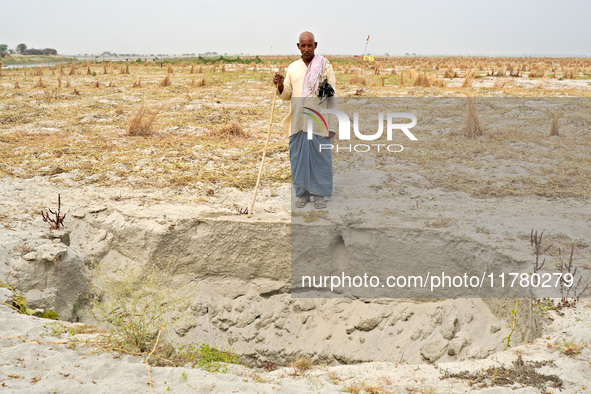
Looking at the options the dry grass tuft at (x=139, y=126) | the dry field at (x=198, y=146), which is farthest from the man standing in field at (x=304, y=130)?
the dry grass tuft at (x=139, y=126)

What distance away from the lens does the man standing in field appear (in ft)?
14.8

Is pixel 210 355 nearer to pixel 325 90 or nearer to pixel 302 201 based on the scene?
pixel 302 201

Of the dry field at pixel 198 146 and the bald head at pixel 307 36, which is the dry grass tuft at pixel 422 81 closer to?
the dry field at pixel 198 146

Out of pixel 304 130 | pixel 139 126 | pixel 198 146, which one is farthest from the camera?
pixel 139 126

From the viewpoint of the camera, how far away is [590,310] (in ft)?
10.5

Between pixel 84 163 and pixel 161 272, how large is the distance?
2409 millimetres

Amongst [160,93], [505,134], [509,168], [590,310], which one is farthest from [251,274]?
[160,93]

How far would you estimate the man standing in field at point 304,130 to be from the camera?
14.8ft

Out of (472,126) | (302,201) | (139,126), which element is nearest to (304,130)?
(302,201)

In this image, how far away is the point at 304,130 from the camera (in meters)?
4.74

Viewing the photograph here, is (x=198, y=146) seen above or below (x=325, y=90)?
below

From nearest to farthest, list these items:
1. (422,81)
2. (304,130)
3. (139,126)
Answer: (304,130) → (139,126) → (422,81)

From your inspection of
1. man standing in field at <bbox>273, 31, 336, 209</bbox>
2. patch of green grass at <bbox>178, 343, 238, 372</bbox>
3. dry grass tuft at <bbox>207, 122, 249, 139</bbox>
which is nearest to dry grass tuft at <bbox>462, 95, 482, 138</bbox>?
man standing in field at <bbox>273, 31, 336, 209</bbox>

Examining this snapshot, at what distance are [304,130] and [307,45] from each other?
82cm
